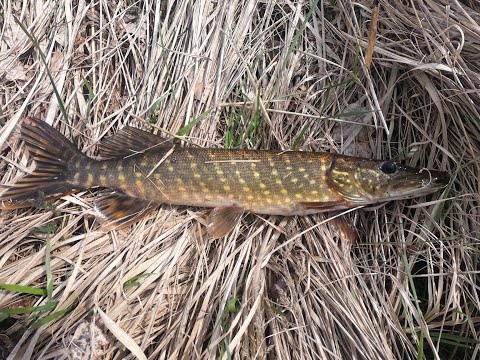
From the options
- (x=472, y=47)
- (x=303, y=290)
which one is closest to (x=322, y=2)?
(x=472, y=47)

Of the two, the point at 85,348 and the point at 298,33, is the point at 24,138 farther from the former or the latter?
the point at 298,33

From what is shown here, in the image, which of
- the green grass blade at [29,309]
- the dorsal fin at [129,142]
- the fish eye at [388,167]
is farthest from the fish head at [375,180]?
the green grass blade at [29,309]

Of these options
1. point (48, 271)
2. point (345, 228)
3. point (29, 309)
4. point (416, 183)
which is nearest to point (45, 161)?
point (48, 271)

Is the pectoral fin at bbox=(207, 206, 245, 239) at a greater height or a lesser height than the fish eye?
lesser

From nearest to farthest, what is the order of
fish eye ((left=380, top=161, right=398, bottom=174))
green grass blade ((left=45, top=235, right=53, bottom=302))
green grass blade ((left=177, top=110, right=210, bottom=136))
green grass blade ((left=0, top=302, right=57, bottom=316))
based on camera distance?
1. green grass blade ((left=0, top=302, right=57, bottom=316))
2. green grass blade ((left=45, top=235, right=53, bottom=302))
3. fish eye ((left=380, top=161, right=398, bottom=174))
4. green grass blade ((left=177, top=110, right=210, bottom=136))

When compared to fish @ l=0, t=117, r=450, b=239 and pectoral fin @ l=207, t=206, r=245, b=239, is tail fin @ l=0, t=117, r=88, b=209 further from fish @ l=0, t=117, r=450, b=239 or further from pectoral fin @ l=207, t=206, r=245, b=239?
pectoral fin @ l=207, t=206, r=245, b=239

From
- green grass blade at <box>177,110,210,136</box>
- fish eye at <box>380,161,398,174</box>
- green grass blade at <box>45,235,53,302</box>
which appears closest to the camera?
green grass blade at <box>45,235,53,302</box>

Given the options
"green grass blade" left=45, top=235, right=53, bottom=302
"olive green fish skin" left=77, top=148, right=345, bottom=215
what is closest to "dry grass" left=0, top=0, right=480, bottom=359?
"green grass blade" left=45, top=235, right=53, bottom=302

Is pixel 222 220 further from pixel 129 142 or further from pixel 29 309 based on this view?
pixel 29 309
